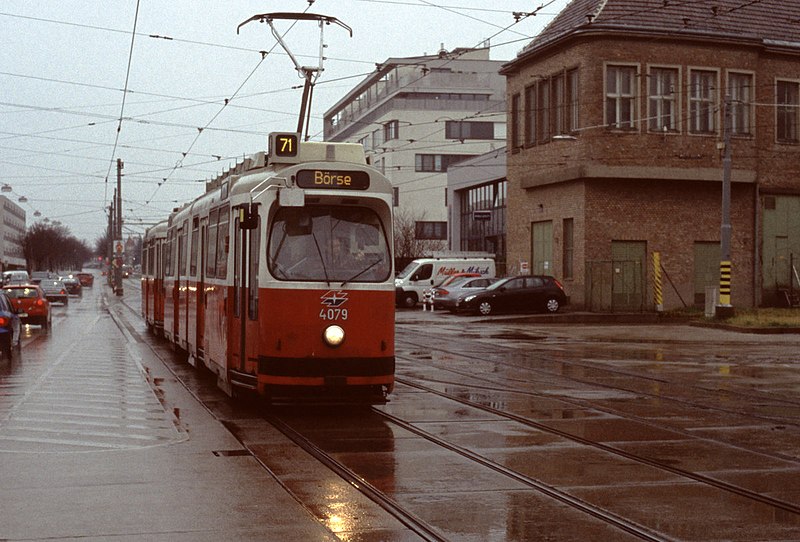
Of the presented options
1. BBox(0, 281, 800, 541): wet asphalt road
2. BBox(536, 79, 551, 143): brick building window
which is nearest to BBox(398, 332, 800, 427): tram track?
BBox(0, 281, 800, 541): wet asphalt road

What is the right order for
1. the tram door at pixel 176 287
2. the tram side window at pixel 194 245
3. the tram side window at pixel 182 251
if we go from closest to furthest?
the tram side window at pixel 194 245
the tram side window at pixel 182 251
the tram door at pixel 176 287

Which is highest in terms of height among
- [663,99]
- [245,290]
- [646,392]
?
[663,99]

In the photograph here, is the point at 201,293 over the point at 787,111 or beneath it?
beneath

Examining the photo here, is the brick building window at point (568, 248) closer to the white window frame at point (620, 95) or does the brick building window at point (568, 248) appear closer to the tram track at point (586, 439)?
the white window frame at point (620, 95)

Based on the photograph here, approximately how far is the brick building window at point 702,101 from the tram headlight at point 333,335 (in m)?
33.1

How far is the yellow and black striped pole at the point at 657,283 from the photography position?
141ft

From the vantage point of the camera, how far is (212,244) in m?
16.2

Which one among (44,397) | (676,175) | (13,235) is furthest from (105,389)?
(13,235)

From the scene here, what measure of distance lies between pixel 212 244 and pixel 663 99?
30.2 meters

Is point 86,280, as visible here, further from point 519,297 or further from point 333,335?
point 333,335

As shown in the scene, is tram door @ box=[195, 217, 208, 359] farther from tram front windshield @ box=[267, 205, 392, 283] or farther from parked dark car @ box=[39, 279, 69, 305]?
parked dark car @ box=[39, 279, 69, 305]

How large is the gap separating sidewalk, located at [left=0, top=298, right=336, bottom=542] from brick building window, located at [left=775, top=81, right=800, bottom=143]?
35.2 m

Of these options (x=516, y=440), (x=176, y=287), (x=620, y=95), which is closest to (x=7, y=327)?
(x=176, y=287)

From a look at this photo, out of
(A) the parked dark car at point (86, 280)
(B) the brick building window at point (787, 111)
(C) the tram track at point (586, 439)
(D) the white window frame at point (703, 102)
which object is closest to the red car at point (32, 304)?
(C) the tram track at point (586, 439)
